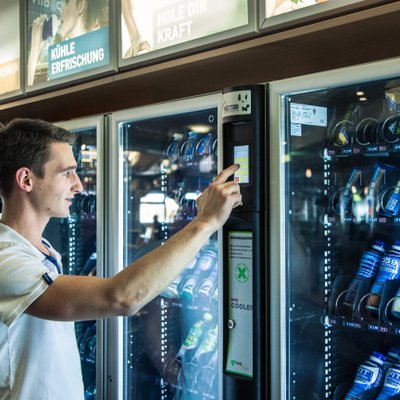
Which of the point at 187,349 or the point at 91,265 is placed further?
the point at 91,265

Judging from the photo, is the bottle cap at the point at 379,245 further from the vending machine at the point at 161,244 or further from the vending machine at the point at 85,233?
the vending machine at the point at 85,233

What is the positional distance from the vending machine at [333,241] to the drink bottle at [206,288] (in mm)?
463

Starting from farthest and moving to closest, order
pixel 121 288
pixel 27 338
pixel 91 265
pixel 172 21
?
1. pixel 91 265
2. pixel 172 21
3. pixel 27 338
4. pixel 121 288

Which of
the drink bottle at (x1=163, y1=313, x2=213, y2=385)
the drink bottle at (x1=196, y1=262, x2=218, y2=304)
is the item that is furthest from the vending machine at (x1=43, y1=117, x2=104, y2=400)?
the drink bottle at (x1=196, y1=262, x2=218, y2=304)

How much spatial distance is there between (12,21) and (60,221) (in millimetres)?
1052

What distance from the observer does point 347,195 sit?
1.75m

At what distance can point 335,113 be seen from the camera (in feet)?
5.86

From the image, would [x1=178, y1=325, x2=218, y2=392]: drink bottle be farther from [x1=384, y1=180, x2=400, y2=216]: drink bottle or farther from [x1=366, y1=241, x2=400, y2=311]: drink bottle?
[x1=384, y1=180, x2=400, y2=216]: drink bottle

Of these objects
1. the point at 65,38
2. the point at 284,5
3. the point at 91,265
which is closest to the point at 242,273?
the point at 284,5

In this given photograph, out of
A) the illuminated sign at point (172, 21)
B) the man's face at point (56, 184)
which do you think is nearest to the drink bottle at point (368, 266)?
the illuminated sign at point (172, 21)

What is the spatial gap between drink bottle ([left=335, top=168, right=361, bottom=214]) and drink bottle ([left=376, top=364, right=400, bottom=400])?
1.65ft

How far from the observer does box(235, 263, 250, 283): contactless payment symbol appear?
1662 mm

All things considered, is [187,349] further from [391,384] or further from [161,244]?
[391,384]

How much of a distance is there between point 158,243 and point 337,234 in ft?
2.71
